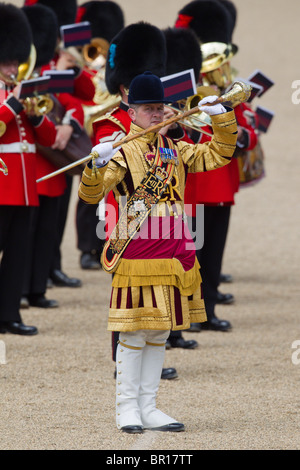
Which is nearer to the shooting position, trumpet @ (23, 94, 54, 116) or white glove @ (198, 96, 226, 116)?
white glove @ (198, 96, 226, 116)

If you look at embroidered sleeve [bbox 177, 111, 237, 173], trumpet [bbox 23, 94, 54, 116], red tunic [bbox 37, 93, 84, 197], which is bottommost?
red tunic [bbox 37, 93, 84, 197]

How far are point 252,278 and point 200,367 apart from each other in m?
2.65

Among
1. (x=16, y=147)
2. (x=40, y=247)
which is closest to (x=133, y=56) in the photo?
(x=16, y=147)

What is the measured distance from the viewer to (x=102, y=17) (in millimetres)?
8102

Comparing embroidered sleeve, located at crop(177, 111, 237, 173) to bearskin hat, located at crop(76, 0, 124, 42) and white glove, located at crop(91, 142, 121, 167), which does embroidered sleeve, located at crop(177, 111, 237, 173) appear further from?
bearskin hat, located at crop(76, 0, 124, 42)

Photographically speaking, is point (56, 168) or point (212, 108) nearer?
point (212, 108)

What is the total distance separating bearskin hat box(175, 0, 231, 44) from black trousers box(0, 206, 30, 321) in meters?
1.44

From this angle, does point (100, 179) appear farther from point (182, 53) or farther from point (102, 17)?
point (102, 17)

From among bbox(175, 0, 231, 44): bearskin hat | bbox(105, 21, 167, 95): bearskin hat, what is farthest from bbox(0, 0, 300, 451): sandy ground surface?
bbox(175, 0, 231, 44): bearskin hat

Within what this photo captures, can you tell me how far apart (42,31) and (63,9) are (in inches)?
51.1

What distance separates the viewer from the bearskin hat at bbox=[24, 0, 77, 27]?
7449 mm

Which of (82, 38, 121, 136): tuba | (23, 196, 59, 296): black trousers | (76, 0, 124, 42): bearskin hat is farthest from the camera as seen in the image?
(76, 0, 124, 42): bearskin hat
